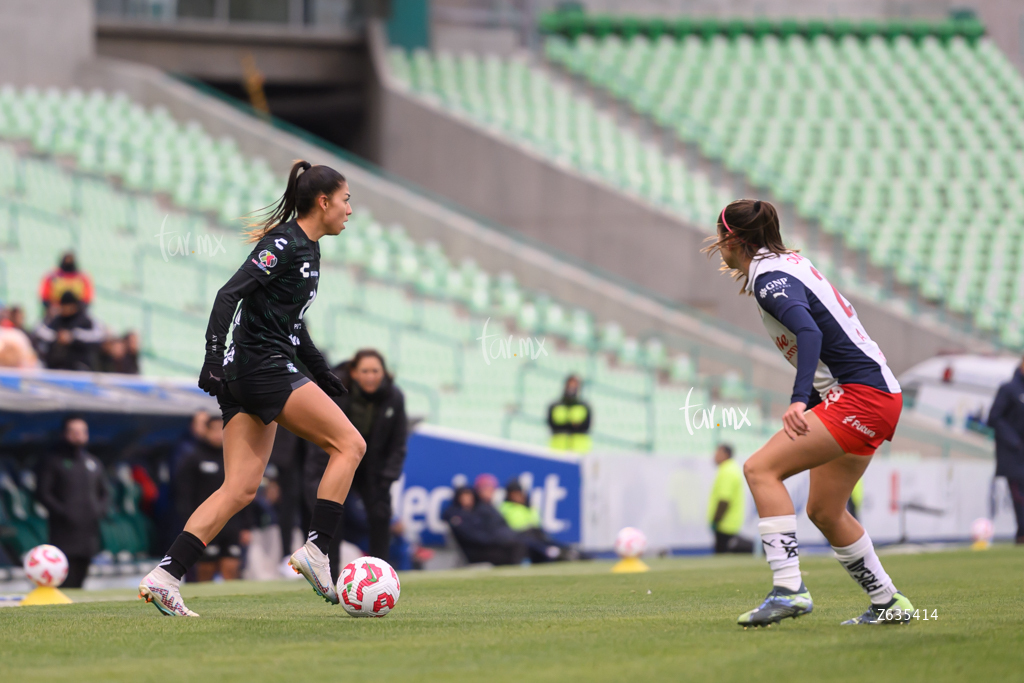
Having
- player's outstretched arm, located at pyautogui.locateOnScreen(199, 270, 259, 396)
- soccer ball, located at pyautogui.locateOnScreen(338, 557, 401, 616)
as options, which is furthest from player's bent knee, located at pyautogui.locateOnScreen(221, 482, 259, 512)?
soccer ball, located at pyautogui.locateOnScreen(338, 557, 401, 616)

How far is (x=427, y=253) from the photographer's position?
2617 centimetres

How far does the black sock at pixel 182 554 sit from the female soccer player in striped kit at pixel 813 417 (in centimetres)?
267

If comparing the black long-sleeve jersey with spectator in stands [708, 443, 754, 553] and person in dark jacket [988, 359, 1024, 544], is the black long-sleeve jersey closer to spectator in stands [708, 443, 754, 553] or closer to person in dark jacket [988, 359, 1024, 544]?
spectator in stands [708, 443, 754, 553]

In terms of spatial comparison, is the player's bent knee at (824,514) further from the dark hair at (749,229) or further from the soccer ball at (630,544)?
the soccer ball at (630,544)

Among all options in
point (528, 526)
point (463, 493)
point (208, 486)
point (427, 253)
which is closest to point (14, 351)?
point (208, 486)

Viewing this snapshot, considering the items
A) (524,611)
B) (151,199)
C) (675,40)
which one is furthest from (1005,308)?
(524,611)

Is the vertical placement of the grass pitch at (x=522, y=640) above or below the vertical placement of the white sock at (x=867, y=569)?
below

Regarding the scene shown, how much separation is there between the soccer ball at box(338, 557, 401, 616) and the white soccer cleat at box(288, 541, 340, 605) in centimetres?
11

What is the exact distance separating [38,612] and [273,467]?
26.2 ft

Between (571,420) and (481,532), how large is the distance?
2.74 m

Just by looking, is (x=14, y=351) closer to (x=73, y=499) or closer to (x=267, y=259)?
(x=73, y=499)

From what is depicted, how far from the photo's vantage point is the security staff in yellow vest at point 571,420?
59.8 ft

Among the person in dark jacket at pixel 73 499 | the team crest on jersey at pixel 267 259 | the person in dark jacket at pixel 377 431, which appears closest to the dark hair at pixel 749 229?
the team crest on jersey at pixel 267 259

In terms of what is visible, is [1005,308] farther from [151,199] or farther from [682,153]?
[151,199]
